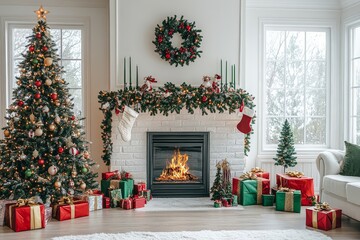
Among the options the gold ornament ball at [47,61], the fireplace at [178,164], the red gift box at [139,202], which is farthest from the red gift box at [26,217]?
the fireplace at [178,164]

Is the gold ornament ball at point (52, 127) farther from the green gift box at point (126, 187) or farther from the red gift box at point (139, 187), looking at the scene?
the red gift box at point (139, 187)

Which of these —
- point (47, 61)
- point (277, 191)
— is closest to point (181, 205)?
point (277, 191)

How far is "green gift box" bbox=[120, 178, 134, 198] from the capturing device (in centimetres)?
528

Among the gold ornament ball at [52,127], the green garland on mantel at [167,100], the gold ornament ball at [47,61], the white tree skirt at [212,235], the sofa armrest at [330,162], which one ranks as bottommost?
the white tree skirt at [212,235]

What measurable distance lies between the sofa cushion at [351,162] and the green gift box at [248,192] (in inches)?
44.0

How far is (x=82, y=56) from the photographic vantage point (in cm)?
615

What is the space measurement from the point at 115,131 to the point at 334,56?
3517 mm

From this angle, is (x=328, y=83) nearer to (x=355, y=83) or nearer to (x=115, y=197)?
(x=355, y=83)

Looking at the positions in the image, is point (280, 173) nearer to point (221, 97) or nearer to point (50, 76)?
point (221, 97)

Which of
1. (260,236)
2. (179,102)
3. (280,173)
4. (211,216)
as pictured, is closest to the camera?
(260,236)

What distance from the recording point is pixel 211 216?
4715 millimetres

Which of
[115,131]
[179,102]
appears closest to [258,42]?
[179,102]

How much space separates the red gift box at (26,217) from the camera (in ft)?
13.6

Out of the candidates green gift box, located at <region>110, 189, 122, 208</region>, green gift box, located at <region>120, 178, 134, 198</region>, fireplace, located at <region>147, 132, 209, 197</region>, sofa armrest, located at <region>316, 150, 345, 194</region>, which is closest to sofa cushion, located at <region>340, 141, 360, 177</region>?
sofa armrest, located at <region>316, 150, 345, 194</region>
